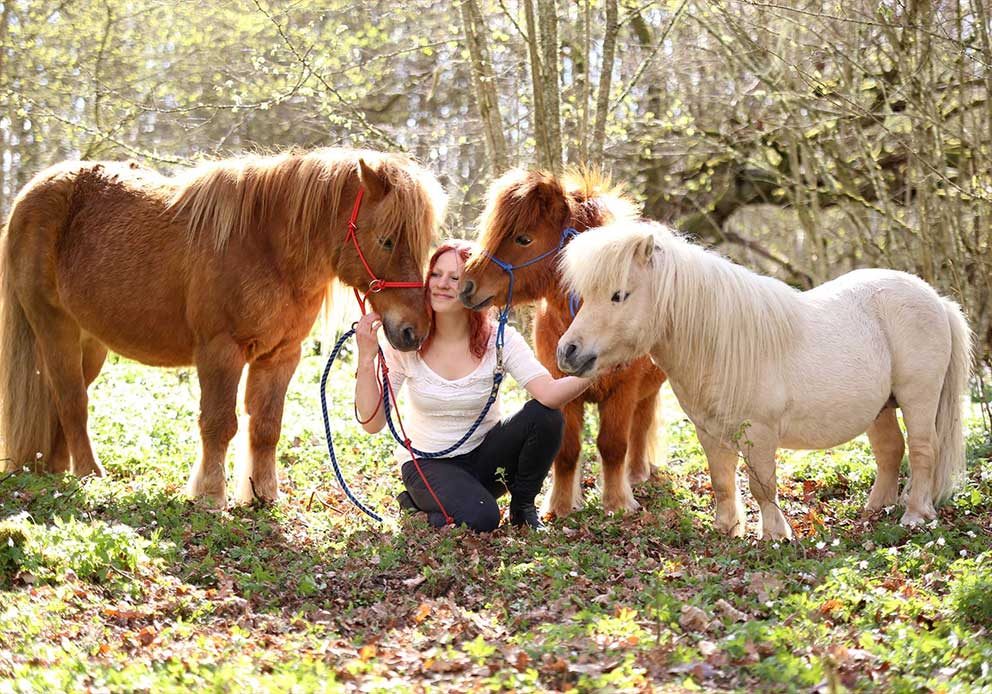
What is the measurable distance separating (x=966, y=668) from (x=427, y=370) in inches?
121

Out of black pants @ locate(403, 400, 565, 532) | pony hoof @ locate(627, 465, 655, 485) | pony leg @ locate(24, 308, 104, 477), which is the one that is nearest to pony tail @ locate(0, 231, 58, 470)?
pony leg @ locate(24, 308, 104, 477)

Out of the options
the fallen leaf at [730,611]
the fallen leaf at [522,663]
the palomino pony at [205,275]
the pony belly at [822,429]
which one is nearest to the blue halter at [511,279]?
the palomino pony at [205,275]

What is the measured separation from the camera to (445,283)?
5.42 metres

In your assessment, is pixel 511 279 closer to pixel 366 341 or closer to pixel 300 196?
pixel 366 341

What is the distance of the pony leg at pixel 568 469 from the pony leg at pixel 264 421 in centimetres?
170

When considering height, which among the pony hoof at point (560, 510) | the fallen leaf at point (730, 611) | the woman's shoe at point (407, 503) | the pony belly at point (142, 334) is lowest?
the pony hoof at point (560, 510)

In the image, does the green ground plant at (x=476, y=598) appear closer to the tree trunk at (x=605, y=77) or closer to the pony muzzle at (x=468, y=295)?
the pony muzzle at (x=468, y=295)

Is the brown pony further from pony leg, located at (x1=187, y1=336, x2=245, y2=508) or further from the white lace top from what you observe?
pony leg, located at (x1=187, y1=336, x2=245, y2=508)

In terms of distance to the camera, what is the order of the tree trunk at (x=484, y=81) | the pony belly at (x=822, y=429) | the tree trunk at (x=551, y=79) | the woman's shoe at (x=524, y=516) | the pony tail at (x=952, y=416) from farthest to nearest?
the tree trunk at (x=484, y=81)
the tree trunk at (x=551, y=79)
the pony tail at (x=952, y=416)
the woman's shoe at (x=524, y=516)
the pony belly at (x=822, y=429)

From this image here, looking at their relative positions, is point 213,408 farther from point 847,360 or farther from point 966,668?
point 966,668

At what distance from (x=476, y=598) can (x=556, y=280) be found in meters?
2.04

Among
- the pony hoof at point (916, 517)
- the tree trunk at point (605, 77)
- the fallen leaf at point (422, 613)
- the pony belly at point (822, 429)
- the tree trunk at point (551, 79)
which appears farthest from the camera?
the tree trunk at point (551, 79)

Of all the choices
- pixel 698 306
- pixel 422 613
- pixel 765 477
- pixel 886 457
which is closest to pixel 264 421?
pixel 422 613

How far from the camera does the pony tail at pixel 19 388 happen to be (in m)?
6.59
